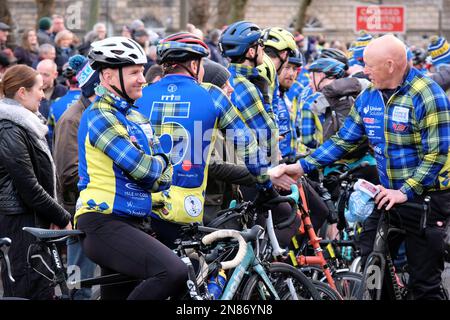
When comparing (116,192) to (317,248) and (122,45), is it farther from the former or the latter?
(317,248)

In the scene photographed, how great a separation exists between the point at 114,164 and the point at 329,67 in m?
5.41

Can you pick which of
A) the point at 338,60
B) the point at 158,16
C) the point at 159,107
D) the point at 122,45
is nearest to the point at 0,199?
the point at 159,107

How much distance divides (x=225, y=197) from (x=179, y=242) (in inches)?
67.7

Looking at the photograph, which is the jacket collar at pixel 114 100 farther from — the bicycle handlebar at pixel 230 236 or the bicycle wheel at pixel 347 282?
the bicycle wheel at pixel 347 282

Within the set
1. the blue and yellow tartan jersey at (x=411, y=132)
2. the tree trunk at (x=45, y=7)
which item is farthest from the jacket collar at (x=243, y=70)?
the tree trunk at (x=45, y=7)

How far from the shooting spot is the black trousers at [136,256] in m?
5.86

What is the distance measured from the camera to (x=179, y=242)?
20.2 feet

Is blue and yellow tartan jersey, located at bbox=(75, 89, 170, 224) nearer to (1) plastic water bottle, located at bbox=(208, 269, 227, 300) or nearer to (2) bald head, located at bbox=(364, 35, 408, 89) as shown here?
(1) plastic water bottle, located at bbox=(208, 269, 227, 300)

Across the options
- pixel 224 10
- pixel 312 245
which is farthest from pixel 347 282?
pixel 224 10

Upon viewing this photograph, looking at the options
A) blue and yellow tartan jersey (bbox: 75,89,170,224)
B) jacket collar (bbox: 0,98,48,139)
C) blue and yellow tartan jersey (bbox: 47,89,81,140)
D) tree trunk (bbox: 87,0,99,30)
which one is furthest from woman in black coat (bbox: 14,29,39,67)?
tree trunk (bbox: 87,0,99,30)

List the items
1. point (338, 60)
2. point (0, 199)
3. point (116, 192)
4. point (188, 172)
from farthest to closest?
point (338, 60) < point (0, 199) < point (188, 172) < point (116, 192)

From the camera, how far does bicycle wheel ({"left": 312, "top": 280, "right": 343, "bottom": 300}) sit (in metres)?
6.92

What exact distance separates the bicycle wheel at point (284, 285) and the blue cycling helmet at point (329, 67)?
4.61m

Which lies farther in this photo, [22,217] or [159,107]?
[22,217]
